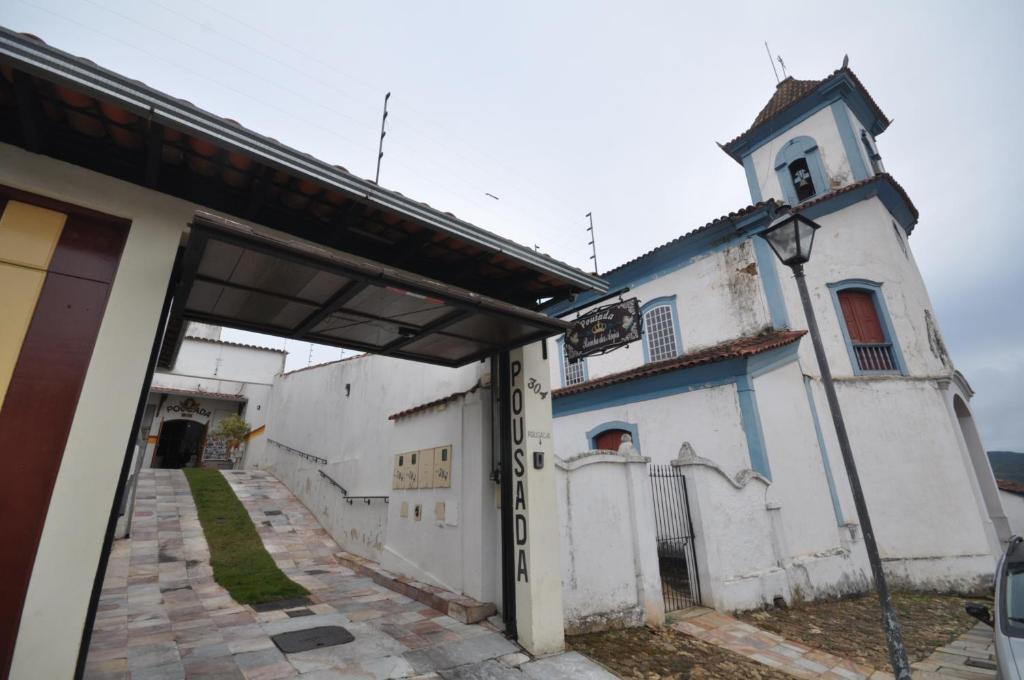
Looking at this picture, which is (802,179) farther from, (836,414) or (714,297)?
(836,414)

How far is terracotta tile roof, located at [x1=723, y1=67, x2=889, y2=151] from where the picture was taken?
1460 centimetres

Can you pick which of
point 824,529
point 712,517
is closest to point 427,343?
point 712,517

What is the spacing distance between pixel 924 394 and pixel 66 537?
1536cm

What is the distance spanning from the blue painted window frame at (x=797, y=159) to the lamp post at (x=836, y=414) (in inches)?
442

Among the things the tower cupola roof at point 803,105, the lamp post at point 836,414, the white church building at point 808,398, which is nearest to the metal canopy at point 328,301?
the lamp post at point 836,414

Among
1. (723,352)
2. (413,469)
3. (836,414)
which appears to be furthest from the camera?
(723,352)

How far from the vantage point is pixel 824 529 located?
947 centimetres

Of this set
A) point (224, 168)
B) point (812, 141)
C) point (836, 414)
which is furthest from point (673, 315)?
point (224, 168)

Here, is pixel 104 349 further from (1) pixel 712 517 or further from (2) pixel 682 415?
(2) pixel 682 415

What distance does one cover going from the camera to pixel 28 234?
3.20 meters

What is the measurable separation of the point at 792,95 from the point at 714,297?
31.6 ft

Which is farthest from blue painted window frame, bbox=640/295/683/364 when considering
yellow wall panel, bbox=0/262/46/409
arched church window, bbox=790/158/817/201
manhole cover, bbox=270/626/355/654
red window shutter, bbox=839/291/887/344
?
yellow wall panel, bbox=0/262/46/409

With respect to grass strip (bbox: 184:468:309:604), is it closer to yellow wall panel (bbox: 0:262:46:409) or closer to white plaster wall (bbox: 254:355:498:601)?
white plaster wall (bbox: 254:355:498:601)

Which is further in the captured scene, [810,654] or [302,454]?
[302,454]
